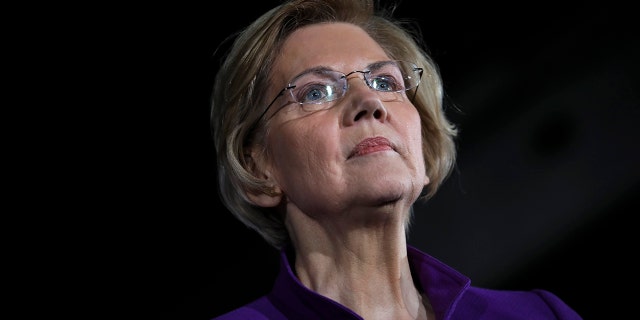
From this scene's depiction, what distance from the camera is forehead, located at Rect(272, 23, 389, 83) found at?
1979mm

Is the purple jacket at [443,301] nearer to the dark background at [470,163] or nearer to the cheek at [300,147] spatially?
the cheek at [300,147]

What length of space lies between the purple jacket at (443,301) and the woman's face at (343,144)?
0.21 metres

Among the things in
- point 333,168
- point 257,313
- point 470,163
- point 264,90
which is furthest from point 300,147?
point 470,163

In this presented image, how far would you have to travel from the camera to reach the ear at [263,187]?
199cm

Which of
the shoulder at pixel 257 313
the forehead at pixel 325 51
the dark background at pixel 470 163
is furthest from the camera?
the dark background at pixel 470 163

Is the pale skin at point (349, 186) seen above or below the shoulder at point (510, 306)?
above

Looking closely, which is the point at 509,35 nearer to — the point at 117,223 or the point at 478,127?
the point at 478,127

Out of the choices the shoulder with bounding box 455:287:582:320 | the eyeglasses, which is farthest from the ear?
the shoulder with bounding box 455:287:582:320

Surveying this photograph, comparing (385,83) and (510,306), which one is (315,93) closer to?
(385,83)

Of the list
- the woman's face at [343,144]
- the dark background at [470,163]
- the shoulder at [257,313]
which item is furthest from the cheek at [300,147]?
the dark background at [470,163]

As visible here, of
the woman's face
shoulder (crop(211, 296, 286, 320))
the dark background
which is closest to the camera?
the woman's face

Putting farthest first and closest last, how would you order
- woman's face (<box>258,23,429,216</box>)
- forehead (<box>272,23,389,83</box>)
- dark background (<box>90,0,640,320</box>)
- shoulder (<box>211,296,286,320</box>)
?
dark background (<box>90,0,640,320</box>)
forehead (<box>272,23,389,83</box>)
shoulder (<box>211,296,286,320</box>)
woman's face (<box>258,23,429,216</box>)

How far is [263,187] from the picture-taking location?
6.52 feet

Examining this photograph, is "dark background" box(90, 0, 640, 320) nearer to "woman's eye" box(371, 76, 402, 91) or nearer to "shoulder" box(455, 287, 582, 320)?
"shoulder" box(455, 287, 582, 320)
